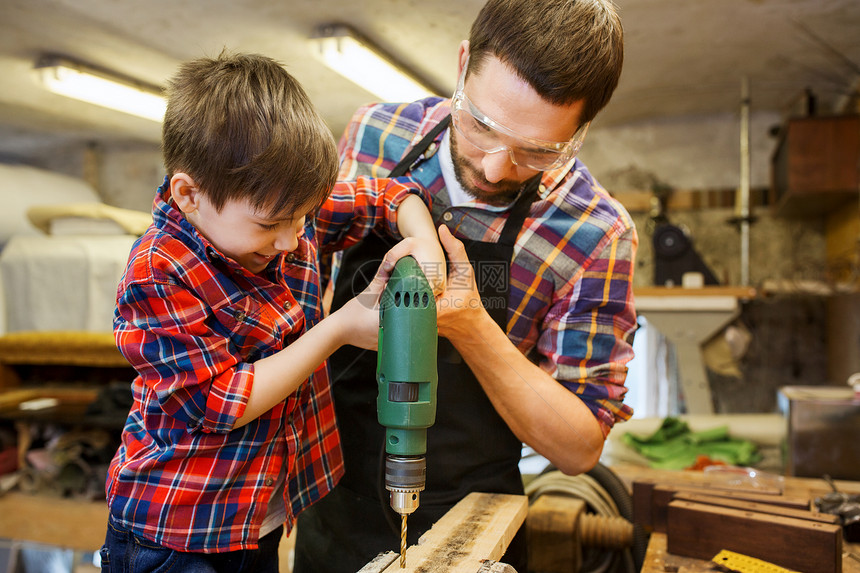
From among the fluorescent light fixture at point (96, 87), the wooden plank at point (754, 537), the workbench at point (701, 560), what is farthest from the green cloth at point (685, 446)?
the fluorescent light fixture at point (96, 87)

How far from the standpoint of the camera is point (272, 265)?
3.45 ft

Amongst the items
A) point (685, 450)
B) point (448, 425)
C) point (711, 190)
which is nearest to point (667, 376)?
point (711, 190)

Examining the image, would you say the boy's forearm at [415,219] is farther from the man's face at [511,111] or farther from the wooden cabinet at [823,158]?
the wooden cabinet at [823,158]

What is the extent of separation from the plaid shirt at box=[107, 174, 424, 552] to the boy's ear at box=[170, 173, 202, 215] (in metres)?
0.02

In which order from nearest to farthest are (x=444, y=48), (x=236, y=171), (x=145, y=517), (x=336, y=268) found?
(x=236, y=171), (x=145, y=517), (x=336, y=268), (x=444, y=48)

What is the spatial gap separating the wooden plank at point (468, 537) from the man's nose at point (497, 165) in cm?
58

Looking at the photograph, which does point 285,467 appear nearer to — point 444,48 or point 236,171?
point 236,171

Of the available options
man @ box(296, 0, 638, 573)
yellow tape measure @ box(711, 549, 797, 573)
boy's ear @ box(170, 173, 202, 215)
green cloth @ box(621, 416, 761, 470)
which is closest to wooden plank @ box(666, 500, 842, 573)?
yellow tape measure @ box(711, 549, 797, 573)

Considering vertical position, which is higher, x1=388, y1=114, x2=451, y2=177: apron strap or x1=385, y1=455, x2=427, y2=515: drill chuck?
x1=388, y1=114, x2=451, y2=177: apron strap

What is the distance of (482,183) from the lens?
1196 mm

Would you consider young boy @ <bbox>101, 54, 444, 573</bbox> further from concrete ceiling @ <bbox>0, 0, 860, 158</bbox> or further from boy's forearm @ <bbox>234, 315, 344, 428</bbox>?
concrete ceiling @ <bbox>0, 0, 860, 158</bbox>

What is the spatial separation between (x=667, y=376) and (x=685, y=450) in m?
2.27

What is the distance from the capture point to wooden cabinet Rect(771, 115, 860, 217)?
4086mm

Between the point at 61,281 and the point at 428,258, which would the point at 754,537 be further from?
the point at 61,281
